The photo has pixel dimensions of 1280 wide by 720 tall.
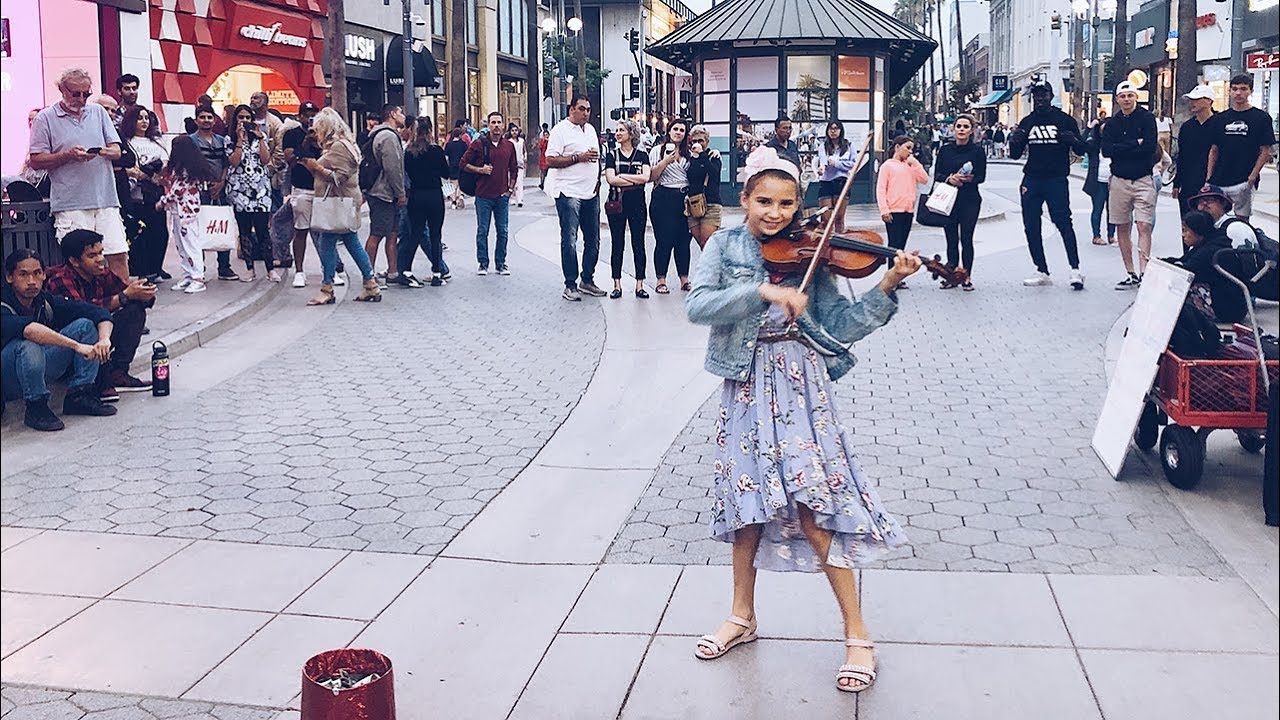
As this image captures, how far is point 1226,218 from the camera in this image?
6773mm

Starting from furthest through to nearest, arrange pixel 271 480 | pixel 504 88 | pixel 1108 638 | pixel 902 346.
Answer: pixel 504 88 < pixel 902 346 < pixel 271 480 < pixel 1108 638

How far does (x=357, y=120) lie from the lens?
31875mm

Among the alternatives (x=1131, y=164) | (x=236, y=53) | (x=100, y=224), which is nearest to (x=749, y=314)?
(x=100, y=224)

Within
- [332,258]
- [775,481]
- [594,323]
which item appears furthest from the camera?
[332,258]

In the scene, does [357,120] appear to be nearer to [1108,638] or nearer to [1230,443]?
[1230,443]

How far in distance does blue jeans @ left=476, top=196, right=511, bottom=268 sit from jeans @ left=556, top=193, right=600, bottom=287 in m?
1.86

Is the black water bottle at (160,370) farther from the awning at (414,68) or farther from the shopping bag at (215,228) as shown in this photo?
the awning at (414,68)

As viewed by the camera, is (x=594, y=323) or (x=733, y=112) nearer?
(x=594, y=323)

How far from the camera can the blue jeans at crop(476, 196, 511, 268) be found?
14812 mm

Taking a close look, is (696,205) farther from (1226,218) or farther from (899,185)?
(1226,218)

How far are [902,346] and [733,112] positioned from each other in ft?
49.0

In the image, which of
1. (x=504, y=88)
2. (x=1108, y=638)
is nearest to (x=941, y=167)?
(x=1108, y=638)

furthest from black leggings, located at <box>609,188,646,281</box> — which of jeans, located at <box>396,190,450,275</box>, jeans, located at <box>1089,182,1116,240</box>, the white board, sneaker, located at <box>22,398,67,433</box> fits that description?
jeans, located at <box>1089,182,1116,240</box>

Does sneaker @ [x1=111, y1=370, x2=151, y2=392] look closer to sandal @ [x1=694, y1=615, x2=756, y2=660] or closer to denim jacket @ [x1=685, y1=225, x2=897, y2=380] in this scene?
sandal @ [x1=694, y1=615, x2=756, y2=660]
